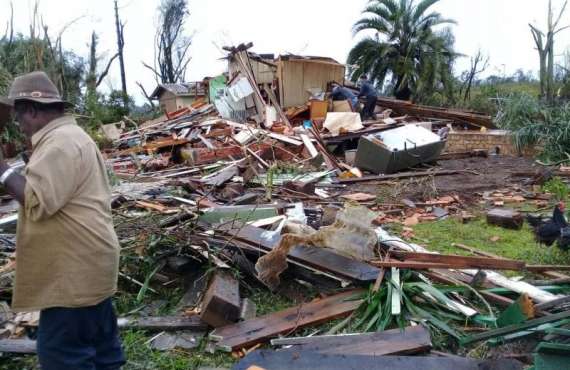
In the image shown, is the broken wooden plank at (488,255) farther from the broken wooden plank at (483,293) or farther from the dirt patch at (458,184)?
the dirt patch at (458,184)

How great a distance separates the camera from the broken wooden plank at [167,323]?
141 inches

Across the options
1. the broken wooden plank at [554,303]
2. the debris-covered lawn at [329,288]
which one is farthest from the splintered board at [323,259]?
the broken wooden plank at [554,303]

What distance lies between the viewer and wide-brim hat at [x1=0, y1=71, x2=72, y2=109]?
229 centimetres

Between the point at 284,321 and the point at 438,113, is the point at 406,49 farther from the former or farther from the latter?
the point at 284,321

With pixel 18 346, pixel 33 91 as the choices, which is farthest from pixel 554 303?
pixel 18 346

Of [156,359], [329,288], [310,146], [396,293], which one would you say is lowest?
[156,359]

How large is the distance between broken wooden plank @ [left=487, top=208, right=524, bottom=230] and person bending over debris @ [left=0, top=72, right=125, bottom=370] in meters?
5.40

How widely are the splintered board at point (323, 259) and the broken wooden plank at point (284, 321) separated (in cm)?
15

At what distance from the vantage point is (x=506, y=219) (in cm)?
620

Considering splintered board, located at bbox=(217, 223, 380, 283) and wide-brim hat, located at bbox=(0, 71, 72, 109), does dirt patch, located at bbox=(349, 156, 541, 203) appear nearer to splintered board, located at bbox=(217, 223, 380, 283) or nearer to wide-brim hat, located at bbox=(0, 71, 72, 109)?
splintered board, located at bbox=(217, 223, 380, 283)

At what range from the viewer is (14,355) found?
3.28 m

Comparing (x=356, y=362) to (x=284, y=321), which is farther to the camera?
(x=284, y=321)

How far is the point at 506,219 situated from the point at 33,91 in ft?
19.1

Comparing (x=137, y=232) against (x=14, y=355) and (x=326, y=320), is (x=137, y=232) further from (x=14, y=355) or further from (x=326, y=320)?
(x=326, y=320)
